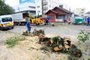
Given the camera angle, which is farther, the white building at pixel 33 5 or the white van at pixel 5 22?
the white building at pixel 33 5

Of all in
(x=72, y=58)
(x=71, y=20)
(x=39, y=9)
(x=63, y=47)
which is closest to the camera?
(x=72, y=58)

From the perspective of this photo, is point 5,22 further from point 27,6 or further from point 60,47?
point 27,6

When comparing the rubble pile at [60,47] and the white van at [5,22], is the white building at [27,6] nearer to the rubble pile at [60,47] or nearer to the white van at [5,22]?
the white van at [5,22]

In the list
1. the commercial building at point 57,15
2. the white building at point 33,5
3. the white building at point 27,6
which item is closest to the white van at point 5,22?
the commercial building at point 57,15

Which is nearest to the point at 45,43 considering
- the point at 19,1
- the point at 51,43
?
the point at 51,43

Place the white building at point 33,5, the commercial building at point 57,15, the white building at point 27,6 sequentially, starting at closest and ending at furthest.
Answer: the commercial building at point 57,15 → the white building at point 33,5 → the white building at point 27,6

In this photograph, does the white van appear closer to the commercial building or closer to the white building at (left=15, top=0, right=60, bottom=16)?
the commercial building

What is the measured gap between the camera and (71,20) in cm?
5309

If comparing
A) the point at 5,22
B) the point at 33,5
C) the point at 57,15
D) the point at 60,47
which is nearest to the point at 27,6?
the point at 33,5

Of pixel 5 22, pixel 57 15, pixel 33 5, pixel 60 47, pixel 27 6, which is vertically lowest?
pixel 60 47

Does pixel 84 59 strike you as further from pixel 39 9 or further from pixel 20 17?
pixel 39 9

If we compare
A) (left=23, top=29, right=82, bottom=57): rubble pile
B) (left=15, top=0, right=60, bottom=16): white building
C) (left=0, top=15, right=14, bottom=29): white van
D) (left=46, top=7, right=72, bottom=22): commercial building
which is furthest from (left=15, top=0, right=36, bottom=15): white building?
(left=23, top=29, right=82, bottom=57): rubble pile

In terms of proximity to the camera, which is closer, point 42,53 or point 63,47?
point 42,53

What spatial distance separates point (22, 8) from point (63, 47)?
277 feet
